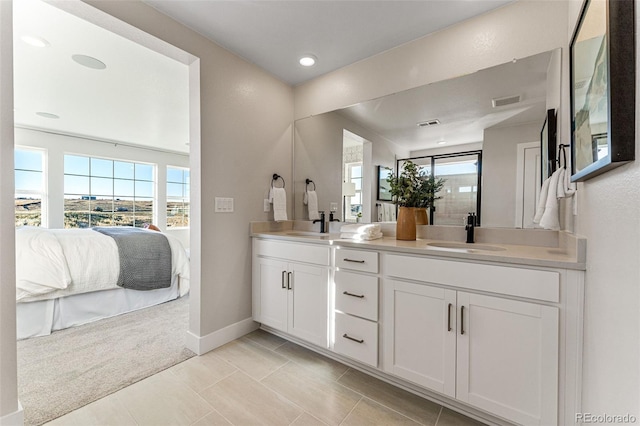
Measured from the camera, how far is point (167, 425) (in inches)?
55.6

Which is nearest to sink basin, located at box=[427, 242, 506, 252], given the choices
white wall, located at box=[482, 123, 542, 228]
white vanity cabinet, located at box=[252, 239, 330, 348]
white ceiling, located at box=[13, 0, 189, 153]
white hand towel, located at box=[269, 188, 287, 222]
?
white wall, located at box=[482, 123, 542, 228]

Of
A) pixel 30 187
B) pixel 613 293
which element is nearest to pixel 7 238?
pixel 613 293

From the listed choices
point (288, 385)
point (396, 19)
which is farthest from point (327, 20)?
point (288, 385)

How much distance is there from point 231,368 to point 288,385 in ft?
1.53

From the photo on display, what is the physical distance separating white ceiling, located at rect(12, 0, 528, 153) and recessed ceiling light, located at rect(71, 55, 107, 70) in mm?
47

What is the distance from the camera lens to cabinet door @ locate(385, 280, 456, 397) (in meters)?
1.45

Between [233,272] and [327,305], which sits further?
[233,272]

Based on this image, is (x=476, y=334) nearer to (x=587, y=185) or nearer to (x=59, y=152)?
(x=587, y=185)

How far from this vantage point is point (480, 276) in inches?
53.6

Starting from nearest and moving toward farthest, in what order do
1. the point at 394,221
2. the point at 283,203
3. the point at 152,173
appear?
the point at 394,221 → the point at 283,203 → the point at 152,173

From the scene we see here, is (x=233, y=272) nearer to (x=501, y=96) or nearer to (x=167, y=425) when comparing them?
(x=167, y=425)

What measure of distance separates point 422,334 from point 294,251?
3.51 ft

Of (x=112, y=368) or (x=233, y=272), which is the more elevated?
(x=233, y=272)

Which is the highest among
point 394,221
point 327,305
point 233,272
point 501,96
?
point 501,96
